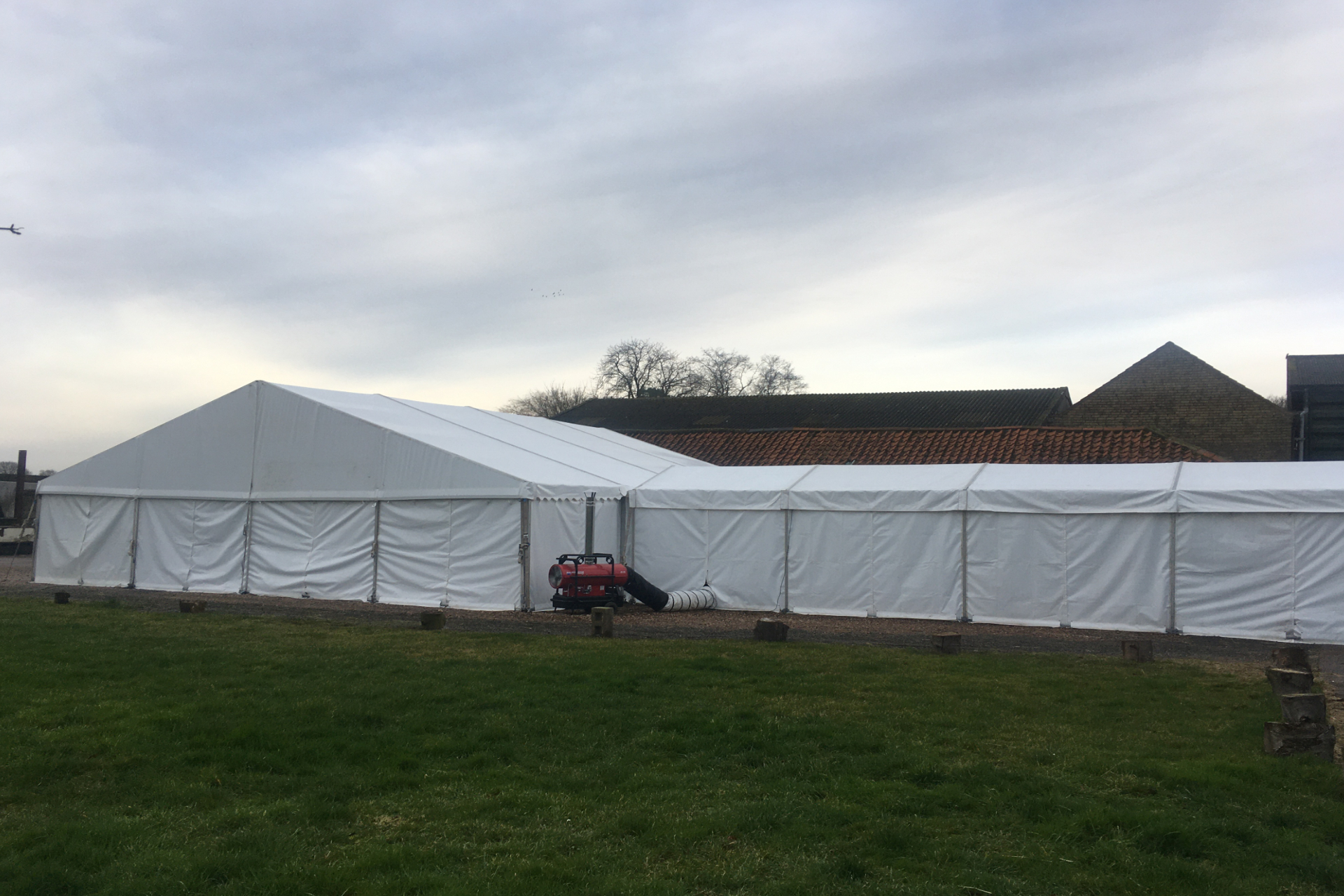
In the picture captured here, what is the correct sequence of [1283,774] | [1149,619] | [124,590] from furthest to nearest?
1. [124,590]
2. [1149,619]
3. [1283,774]

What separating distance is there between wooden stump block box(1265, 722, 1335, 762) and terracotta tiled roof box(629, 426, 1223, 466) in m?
14.2

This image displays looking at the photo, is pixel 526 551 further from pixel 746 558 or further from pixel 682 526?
pixel 746 558

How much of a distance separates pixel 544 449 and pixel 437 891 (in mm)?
15388

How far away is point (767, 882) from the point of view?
406 cm

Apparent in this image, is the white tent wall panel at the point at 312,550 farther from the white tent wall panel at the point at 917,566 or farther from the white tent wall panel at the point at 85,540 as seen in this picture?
the white tent wall panel at the point at 917,566

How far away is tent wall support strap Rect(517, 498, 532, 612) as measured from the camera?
15.0 meters

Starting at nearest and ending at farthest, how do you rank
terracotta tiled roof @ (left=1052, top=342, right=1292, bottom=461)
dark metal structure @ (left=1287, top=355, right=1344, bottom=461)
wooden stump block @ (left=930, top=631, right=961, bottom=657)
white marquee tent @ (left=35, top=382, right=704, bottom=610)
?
wooden stump block @ (left=930, top=631, right=961, bottom=657), white marquee tent @ (left=35, top=382, right=704, bottom=610), dark metal structure @ (left=1287, top=355, right=1344, bottom=461), terracotta tiled roof @ (left=1052, top=342, right=1292, bottom=461)

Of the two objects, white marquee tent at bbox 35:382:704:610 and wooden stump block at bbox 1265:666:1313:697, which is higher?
white marquee tent at bbox 35:382:704:610

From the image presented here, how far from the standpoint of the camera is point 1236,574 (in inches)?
537

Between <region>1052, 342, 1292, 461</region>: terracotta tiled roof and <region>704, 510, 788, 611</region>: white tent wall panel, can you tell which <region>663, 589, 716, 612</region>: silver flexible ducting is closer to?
<region>704, 510, 788, 611</region>: white tent wall panel

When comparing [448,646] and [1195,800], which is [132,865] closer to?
[1195,800]

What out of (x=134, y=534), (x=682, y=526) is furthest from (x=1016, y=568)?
(x=134, y=534)

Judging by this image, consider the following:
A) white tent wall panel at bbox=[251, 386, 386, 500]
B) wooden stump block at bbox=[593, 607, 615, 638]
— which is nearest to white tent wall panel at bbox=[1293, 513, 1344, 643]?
wooden stump block at bbox=[593, 607, 615, 638]

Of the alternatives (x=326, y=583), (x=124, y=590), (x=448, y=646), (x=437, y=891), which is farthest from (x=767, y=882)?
(x=124, y=590)
